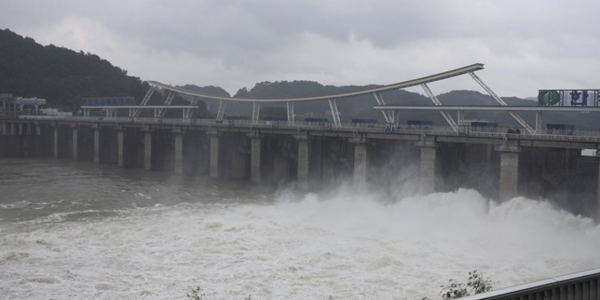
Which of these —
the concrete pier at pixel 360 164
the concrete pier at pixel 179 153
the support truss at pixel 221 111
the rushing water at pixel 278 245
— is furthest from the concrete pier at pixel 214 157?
the concrete pier at pixel 360 164

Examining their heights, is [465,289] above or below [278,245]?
above

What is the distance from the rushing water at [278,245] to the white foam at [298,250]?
0.09 metres

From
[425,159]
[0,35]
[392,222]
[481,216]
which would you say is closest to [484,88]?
[425,159]

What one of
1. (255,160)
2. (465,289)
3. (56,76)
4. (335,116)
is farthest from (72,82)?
(465,289)

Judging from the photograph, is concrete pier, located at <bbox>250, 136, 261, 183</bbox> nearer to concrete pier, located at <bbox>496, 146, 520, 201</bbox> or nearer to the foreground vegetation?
concrete pier, located at <bbox>496, 146, 520, 201</bbox>

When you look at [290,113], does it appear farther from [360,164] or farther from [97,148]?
[97,148]

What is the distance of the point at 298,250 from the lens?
3066 centimetres

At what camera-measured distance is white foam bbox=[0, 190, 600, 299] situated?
24516 millimetres

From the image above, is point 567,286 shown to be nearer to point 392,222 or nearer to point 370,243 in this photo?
point 370,243

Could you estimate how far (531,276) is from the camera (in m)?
26.8

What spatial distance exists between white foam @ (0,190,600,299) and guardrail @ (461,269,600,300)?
13541 millimetres

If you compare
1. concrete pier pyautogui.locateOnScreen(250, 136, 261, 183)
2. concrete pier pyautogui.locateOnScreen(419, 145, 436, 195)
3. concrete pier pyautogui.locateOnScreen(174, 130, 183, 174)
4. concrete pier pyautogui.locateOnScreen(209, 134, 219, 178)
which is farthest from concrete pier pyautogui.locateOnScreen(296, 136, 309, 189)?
concrete pier pyautogui.locateOnScreen(174, 130, 183, 174)

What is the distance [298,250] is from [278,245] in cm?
174

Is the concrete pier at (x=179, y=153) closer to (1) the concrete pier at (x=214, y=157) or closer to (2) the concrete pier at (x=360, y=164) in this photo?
(1) the concrete pier at (x=214, y=157)
